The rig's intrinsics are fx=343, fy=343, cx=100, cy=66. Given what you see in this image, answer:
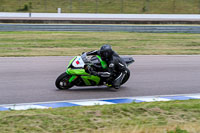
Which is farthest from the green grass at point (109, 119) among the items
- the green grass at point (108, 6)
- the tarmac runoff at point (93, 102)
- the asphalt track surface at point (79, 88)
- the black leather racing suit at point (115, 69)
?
the green grass at point (108, 6)

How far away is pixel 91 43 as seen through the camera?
19297 mm

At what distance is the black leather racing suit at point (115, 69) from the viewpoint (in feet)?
28.4

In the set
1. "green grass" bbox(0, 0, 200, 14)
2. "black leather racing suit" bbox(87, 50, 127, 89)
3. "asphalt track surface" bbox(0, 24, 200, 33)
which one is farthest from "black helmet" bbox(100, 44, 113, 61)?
"green grass" bbox(0, 0, 200, 14)

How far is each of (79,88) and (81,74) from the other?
0.81 m

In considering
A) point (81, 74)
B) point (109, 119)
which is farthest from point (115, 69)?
point (109, 119)

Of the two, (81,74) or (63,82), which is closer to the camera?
(81,74)

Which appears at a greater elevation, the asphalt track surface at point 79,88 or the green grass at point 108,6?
the green grass at point 108,6

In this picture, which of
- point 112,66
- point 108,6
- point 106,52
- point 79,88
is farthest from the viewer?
point 108,6

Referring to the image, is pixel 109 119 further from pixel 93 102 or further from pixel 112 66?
pixel 112 66

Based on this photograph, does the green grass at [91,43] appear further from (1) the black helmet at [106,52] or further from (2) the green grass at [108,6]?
(2) the green grass at [108,6]

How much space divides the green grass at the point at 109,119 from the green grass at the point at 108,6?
31.5 meters

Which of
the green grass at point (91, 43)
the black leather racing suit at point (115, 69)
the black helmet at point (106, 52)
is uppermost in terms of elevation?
the black helmet at point (106, 52)

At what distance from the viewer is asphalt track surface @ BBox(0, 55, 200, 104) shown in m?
8.41

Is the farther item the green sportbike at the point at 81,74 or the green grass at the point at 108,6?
the green grass at the point at 108,6
